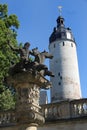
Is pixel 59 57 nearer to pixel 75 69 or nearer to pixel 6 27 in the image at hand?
pixel 75 69

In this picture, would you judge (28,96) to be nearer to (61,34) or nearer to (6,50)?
(6,50)

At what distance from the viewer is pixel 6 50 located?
16938 millimetres

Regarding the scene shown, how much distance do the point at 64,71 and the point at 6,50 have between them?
143 feet

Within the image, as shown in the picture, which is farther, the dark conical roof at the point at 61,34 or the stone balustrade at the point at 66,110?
the dark conical roof at the point at 61,34

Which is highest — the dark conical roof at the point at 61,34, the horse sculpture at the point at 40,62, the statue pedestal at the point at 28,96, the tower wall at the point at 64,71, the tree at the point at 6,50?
the dark conical roof at the point at 61,34

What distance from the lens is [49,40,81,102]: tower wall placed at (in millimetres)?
57625

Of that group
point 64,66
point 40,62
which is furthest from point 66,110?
point 64,66

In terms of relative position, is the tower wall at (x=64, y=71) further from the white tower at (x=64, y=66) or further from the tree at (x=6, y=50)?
the tree at (x=6, y=50)

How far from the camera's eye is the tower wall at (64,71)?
189ft

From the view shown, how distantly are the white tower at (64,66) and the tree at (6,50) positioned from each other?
36.5m

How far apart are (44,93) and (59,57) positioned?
9.14 meters

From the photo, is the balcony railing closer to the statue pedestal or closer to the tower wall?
the statue pedestal

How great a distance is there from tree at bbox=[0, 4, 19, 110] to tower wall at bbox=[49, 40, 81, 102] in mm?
36646

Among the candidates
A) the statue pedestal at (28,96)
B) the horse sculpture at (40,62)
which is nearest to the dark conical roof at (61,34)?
the horse sculpture at (40,62)
